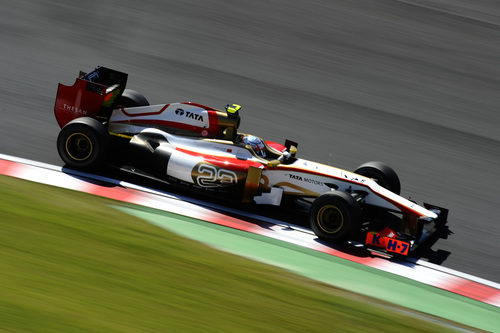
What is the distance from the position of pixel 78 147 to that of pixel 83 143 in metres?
0.08

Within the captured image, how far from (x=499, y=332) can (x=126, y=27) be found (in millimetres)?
9492

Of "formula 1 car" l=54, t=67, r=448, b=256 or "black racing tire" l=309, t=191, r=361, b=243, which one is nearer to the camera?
"black racing tire" l=309, t=191, r=361, b=243

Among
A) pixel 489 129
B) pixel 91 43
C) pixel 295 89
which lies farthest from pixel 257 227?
pixel 91 43

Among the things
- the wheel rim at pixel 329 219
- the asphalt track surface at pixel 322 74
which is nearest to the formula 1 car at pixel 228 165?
the wheel rim at pixel 329 219

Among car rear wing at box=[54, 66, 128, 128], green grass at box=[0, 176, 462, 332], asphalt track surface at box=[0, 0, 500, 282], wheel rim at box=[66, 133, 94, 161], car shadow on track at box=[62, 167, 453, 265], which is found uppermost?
asphalt track surface at box=[0, 0, 500, 282]

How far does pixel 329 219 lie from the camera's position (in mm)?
7691

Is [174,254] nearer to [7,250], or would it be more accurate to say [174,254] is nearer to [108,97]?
[7,250]

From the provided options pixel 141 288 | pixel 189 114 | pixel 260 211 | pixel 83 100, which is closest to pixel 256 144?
pixel 260 211

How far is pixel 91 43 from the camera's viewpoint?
12.6 m

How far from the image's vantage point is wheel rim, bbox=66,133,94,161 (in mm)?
8430

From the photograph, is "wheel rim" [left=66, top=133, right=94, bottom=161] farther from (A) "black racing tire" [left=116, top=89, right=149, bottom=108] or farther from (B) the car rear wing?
(A) "black racing tire" [left=116, top=89, right=149, bottom=108]

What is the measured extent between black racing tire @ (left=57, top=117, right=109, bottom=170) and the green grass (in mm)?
1622

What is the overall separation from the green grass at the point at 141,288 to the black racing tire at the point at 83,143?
162 centimetres

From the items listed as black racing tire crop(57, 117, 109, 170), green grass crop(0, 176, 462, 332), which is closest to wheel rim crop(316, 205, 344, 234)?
green grass crop(0, 176, 462, 332)
